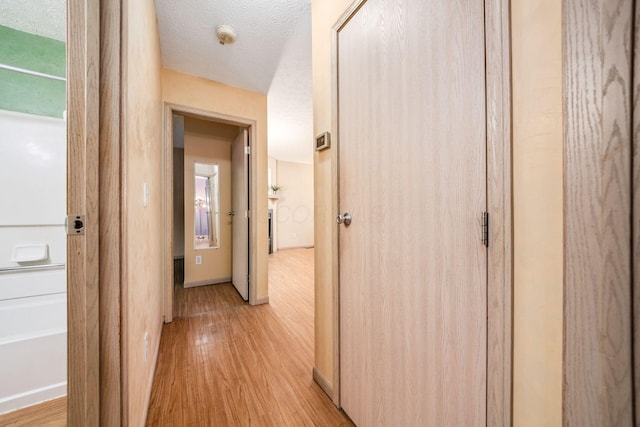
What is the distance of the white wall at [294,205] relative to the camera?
6402 mm

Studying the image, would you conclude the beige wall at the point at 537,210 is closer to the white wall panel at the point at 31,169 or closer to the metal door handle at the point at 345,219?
the metal door handle at the point at 345,219

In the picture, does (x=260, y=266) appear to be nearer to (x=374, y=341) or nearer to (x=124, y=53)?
(x=374, y=341)

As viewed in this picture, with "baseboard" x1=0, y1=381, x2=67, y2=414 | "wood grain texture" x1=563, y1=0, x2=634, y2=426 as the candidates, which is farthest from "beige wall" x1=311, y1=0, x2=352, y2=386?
"baseboard" x1=0, y1=381, x2=67, y2=414

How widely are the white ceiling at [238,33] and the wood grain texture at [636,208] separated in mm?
1735

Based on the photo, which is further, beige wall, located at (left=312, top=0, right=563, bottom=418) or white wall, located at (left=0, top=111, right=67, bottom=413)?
white wall, located at (left=0, top=111, right=67, bottom=413)

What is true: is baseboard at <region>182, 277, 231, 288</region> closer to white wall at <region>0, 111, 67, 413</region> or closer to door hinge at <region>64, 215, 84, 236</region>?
white wall at <region>0, 111, 67, 413</region>

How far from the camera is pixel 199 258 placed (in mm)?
3279

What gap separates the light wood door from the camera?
2.24 ft

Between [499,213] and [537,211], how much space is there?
0.07m

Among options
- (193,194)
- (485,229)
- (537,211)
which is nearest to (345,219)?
(485,229)

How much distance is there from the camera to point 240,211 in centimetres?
291

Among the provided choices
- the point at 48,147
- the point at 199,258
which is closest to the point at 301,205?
the point at 199,258

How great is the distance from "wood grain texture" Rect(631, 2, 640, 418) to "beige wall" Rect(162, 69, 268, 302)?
249 centimetres

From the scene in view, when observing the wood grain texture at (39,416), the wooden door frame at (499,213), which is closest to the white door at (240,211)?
the wood grain texture at (39,416)
